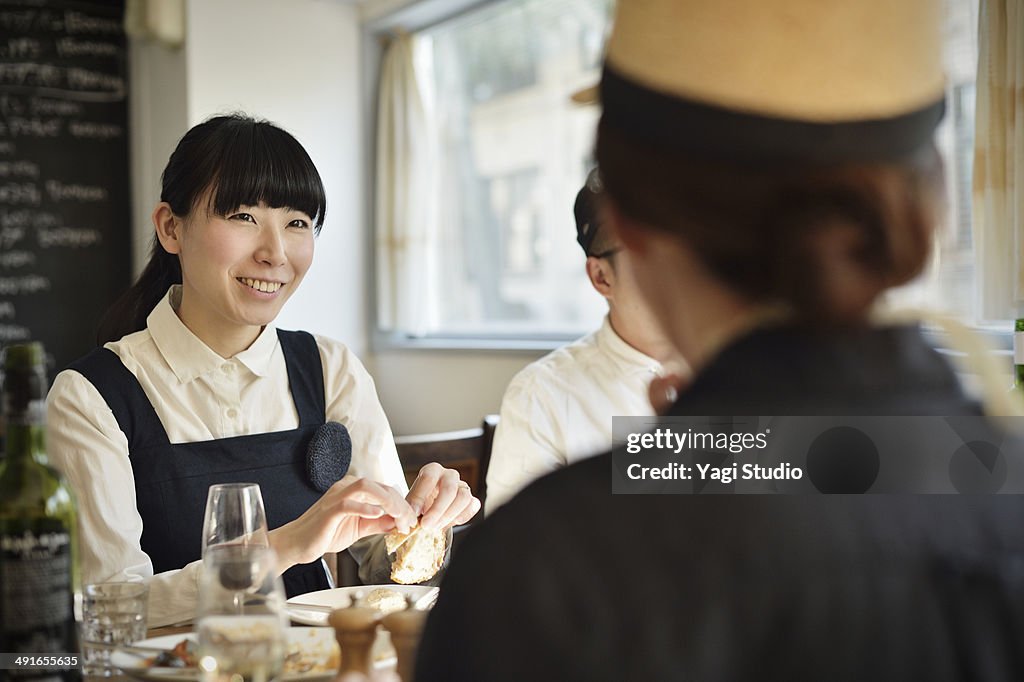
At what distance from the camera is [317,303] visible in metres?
4.23

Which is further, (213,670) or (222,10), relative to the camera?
(222,10)

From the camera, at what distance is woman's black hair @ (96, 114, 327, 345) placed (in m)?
1.53

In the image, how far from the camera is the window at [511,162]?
A: 3.76 metres

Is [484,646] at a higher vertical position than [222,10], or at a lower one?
lower

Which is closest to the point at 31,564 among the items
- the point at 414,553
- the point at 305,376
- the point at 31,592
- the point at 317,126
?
the point at 31,592

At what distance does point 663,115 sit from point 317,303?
152 inches

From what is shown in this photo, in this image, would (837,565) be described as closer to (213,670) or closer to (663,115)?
(663,115)

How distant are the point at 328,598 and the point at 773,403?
83 cm

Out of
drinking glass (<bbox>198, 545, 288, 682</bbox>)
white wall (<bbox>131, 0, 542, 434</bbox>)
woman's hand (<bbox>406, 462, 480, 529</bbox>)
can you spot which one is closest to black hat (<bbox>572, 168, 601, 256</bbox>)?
woman's hand (<bbox>406, 462, 480, 529</bbox>)

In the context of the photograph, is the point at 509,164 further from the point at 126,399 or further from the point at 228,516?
the point at 228,516

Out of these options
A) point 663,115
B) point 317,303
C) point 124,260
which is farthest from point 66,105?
point 663,115

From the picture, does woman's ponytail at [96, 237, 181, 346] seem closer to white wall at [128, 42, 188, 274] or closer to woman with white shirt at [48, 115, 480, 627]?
woman with white shirt at [48, 115, 480, 627]

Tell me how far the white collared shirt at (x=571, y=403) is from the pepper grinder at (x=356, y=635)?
1.09 meters

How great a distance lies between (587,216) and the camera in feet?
6.22
